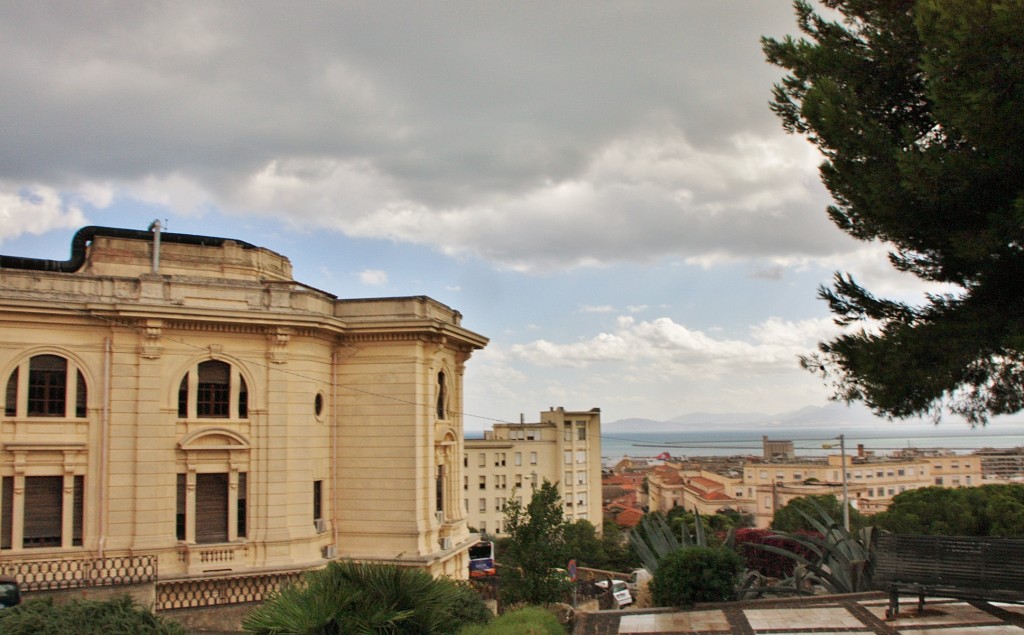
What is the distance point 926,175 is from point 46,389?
18208mm

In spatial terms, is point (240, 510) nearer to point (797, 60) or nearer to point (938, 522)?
point (797, 60)

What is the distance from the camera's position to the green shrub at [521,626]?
933 centimetres

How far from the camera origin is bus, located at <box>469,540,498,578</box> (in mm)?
33688

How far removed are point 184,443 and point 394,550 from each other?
584 cm

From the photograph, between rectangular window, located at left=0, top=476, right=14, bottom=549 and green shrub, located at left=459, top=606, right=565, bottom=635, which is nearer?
green shrub, located at left=459, top=606, right=565, bottom=635

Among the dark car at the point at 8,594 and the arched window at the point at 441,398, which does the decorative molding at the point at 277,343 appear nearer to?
the arched window at the point at 441,398

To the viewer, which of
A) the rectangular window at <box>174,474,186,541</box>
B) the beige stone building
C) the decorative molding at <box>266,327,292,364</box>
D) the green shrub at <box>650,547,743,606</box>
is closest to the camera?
the green shrub at <box>650,547,743,606</box>

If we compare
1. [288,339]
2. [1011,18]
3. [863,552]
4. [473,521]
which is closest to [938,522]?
[863,552]

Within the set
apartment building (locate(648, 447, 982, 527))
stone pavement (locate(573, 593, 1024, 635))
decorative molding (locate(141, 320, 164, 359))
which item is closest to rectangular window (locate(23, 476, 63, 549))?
decorative molding (locate(141, 320, 164, 359))

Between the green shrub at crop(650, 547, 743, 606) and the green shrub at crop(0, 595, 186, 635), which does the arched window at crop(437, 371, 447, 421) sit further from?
the green shrub at crop(0, 595, 186, 635)

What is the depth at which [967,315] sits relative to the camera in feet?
33.6

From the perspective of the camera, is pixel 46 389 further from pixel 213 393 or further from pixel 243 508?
pixel 243 508

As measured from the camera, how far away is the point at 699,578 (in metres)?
13.1

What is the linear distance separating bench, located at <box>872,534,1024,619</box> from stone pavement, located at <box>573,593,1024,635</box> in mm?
322
